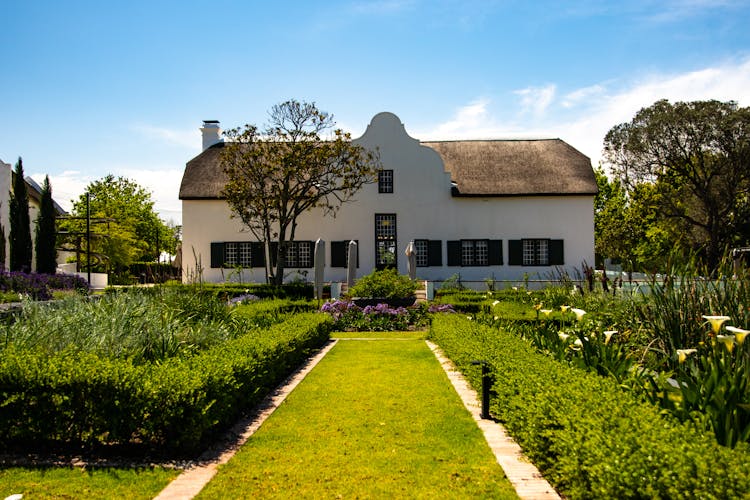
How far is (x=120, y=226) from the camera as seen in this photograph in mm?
40906

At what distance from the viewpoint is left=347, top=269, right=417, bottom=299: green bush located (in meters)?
16.0

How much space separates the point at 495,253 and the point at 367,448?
23292 mm

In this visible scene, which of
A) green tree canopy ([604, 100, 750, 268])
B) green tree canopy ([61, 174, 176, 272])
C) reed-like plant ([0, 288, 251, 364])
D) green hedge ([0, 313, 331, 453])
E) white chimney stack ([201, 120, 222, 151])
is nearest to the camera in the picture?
green hedge ([0, 313, 331, 453])

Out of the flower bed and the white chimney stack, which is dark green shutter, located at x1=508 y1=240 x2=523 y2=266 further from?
the white chimney stack

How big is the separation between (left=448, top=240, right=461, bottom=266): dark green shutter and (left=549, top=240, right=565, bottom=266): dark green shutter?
13.7ft

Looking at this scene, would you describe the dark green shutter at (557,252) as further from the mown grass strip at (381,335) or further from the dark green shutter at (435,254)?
the mown grass strip at (381,335)

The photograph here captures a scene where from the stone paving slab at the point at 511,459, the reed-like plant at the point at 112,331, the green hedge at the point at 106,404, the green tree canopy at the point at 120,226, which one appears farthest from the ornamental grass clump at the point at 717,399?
the green tree canopy at the point at 120,226

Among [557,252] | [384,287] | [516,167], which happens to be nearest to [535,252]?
[557,252]

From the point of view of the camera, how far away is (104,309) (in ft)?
26.0

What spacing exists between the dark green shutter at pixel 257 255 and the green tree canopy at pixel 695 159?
64.6ft

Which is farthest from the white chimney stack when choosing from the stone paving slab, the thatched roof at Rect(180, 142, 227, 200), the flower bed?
the stone paving slab

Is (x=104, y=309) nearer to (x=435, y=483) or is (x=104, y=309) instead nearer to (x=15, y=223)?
(x=435, y=483)

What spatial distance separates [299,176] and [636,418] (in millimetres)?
22142

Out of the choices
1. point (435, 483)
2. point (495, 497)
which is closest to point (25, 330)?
point (435, 483)
